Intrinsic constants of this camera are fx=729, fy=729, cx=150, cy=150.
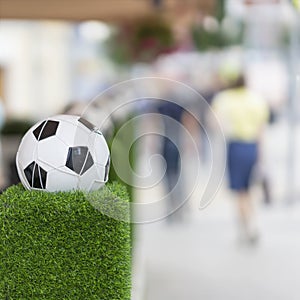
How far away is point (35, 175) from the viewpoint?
2.54m

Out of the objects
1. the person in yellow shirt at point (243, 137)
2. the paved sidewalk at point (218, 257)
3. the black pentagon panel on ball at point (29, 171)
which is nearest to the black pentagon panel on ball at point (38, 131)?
the black pentagon panel on ball at point (29, 171)

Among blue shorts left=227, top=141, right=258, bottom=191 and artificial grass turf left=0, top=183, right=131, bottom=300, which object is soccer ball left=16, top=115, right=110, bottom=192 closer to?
artificial grass turf left=0, top=183, right=131, bottom=300

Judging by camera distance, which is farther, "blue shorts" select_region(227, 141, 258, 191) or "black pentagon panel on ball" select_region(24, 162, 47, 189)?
"blue shorts" select_region(227, 141, 258, 191)

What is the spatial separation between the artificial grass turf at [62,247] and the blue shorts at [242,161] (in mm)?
5805

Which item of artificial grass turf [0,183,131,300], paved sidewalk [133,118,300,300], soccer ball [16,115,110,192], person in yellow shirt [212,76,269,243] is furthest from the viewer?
person in yellow shirt [212,76,269,243]

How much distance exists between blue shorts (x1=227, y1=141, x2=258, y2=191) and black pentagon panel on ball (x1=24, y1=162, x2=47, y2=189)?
5.78 metres

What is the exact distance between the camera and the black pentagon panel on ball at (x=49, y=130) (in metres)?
2.56

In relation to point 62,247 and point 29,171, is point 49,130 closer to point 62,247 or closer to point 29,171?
point 29,171

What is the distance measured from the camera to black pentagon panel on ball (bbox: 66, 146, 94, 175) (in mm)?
2533

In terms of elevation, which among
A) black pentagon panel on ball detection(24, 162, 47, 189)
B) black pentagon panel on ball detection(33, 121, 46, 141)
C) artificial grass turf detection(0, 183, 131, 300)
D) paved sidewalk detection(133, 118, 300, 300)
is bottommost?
paved sidewalk detection(133, 118, 300, 300)

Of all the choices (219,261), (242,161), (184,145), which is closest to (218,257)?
(219,261)

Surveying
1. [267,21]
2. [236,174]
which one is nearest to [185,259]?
[236,174]

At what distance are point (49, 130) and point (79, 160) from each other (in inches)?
6.2

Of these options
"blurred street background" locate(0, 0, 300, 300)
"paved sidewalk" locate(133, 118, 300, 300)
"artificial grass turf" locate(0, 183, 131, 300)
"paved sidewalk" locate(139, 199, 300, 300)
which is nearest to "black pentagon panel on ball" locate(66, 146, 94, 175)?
"artificial grass turf" locate(0, 183, 131, 300)
